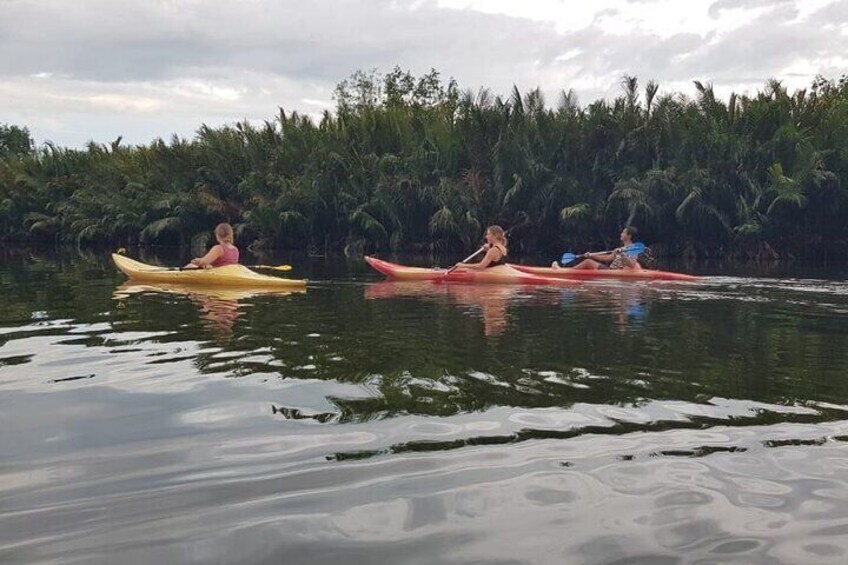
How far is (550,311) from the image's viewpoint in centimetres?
889

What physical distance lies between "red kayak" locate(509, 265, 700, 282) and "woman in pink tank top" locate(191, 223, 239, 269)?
492cm

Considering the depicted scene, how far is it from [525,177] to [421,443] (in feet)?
66.9

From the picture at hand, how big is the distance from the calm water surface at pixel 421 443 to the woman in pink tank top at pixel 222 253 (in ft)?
14.8

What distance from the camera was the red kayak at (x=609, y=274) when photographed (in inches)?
535

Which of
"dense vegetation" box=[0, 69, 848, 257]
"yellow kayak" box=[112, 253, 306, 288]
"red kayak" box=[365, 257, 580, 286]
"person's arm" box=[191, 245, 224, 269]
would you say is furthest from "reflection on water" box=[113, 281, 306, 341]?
"dense vegetation" box=[0, 69, 848, 257]

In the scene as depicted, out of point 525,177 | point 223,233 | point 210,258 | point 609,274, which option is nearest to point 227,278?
point 210,258

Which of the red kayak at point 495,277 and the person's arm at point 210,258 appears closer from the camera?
the person's arm at point 210,258

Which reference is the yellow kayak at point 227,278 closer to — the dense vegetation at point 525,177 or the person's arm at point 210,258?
the person's arm at point 210,258

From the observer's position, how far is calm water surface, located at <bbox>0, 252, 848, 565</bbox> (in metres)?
2.60

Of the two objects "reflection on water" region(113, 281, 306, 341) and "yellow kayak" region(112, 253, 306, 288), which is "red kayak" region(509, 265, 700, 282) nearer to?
"yellow kayak" region(112, 253, 306, 288)

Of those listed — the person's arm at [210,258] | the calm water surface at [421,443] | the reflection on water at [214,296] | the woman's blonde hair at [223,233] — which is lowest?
the calm water surface at [421,443]

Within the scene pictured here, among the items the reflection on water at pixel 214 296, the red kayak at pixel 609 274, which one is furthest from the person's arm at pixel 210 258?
the red kayak at pixel 609 274

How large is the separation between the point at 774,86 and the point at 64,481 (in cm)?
2350

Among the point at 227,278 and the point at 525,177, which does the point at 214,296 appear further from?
the point at 525,177
